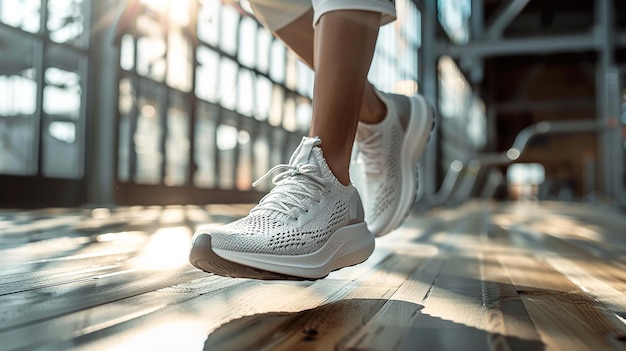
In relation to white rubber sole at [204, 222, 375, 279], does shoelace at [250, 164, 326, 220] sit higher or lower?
higher

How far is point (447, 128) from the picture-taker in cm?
1015

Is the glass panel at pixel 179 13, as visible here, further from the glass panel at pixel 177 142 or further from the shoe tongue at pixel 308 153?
the shoe tongue at pixel 308 153

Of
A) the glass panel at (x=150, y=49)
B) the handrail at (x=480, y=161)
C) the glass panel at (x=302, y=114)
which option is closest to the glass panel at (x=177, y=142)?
the glass panel at (x=150, y=49)

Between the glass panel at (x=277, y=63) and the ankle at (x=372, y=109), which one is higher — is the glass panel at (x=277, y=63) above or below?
above

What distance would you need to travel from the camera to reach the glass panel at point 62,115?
321cm

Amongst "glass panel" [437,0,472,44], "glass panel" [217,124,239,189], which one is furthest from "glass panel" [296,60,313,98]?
"glass panel" [437,0,472,44]

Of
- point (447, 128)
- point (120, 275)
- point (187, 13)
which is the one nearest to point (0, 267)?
point (120, 275)

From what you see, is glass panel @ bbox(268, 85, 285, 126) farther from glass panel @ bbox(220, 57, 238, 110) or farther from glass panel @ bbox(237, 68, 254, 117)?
glass panel @ bbox(220, 57, 238, 110)

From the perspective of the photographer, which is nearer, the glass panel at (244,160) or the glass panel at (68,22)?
the glass panel at (68,22)

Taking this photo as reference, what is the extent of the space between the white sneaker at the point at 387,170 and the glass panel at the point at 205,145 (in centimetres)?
393

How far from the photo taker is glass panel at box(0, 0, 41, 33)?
2945 millimetres

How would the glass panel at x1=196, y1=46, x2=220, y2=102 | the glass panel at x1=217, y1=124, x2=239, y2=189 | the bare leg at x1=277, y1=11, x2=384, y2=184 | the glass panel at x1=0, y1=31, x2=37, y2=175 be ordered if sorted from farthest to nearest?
the glass panel at x1=217, y1=124, x2=239, y2=189 < the glass panel at x1=196, y1=46, x2=220, y2=102 < the glass panel at x1=0, y1=31, x2=37, y2=175 < the bare leg at x1=277, y1=11, x2=384, y2=184

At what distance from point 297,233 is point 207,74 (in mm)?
4330

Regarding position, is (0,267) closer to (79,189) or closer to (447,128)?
(79,189)
